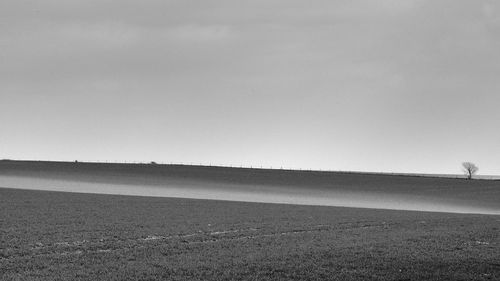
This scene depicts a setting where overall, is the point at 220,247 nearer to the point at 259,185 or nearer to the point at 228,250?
the point at 228,250

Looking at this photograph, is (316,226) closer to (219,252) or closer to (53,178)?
(219,252)

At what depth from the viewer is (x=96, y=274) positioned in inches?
747

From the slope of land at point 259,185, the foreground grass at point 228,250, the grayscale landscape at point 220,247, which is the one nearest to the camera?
the foreground grass at point 228,250

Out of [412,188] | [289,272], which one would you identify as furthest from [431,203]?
[289,272]

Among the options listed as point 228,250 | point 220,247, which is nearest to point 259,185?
point 220,247

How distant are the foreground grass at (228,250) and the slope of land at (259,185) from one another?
41.3 metres

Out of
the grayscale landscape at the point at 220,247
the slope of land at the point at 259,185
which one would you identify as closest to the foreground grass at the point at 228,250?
the grayscale landscape at the point at 220,247

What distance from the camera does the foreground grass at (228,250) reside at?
64.0 feet

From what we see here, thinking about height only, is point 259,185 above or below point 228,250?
above

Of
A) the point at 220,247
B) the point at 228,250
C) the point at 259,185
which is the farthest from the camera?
the point at 259,185

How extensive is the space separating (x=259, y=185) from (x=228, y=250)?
8122 centimetres

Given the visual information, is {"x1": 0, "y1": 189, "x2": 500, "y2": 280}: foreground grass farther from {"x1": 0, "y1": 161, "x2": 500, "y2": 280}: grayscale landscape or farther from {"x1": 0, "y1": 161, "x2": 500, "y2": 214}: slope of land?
{"x1": 0, "y1": 161, "x2": 500, "y2": 214}: slope of land

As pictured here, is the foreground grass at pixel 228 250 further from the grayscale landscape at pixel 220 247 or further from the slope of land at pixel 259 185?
the slope of land at pixel 259 185

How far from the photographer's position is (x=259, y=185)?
348 feet
